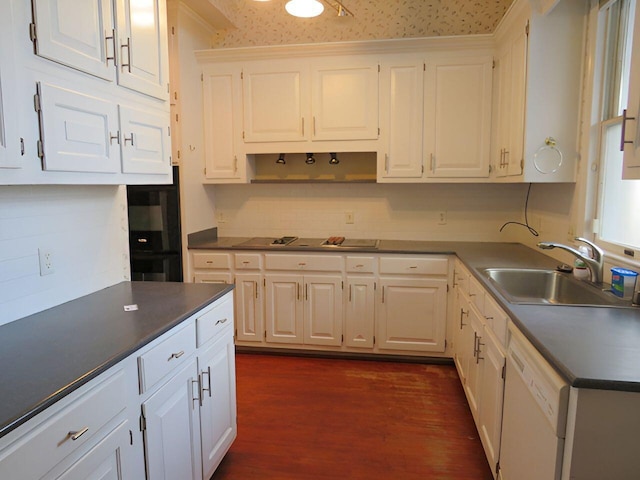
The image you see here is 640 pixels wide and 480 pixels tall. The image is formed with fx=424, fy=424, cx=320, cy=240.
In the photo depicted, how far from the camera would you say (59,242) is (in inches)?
72.9

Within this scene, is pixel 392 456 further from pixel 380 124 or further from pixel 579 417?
pixel 380 124

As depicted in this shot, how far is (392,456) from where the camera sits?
2250 millimetres

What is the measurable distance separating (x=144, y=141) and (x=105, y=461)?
1.32 m

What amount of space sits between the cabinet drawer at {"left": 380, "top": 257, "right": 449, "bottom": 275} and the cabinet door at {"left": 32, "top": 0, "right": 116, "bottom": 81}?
230 centimetres

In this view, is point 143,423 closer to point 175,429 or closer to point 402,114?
point 175,429

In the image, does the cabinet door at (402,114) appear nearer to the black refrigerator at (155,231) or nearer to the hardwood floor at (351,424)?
the hardwood floor at (351,424)

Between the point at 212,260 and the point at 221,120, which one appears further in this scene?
the point at 221,120

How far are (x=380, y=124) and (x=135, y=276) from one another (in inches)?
93.3

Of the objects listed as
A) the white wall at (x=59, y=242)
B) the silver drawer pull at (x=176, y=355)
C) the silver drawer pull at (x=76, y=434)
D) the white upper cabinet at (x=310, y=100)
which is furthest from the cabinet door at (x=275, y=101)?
the silver drawer pull at (x=76, y=434)

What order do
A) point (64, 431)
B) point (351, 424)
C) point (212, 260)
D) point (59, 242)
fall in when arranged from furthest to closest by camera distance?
1. point (212, 260)
2. point (351, 424)
3. point (59, 242)
4. point (64, 431)

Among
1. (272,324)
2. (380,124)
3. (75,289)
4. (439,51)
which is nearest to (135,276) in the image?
(272,324)

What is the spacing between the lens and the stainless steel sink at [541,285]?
2.18 meters

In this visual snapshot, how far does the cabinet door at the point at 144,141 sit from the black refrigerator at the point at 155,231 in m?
1.28

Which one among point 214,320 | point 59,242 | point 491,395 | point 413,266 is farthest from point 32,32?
point 413,266
